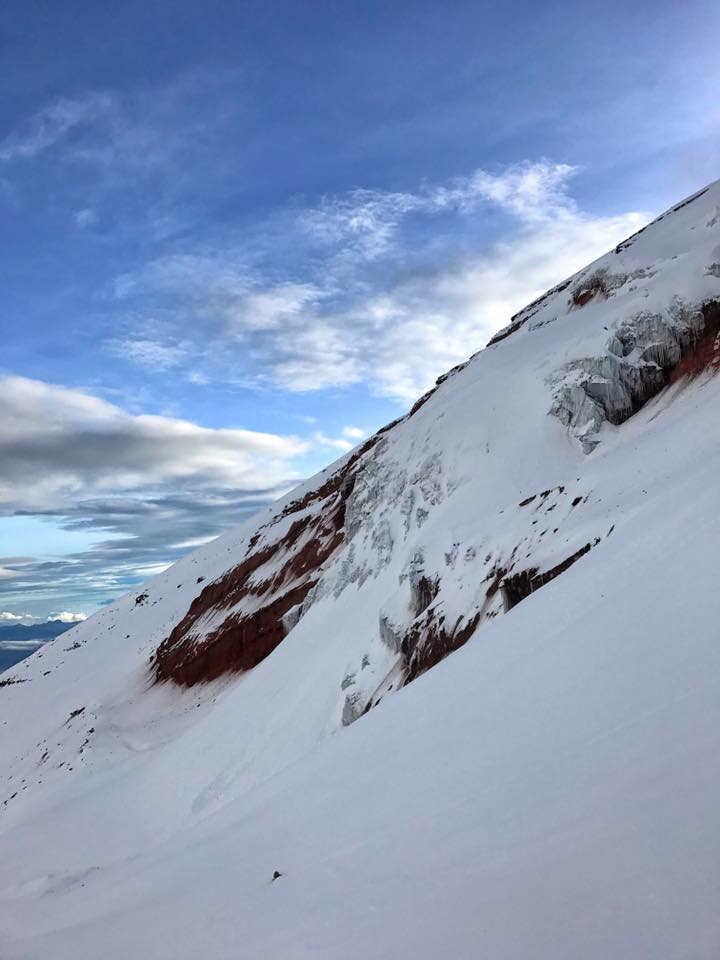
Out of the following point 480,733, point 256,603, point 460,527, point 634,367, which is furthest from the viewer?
point 256,603

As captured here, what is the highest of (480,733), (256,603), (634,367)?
(256,603)

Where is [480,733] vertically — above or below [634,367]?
below

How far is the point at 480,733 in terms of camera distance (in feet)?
24.0

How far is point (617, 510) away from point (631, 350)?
14.9 meters

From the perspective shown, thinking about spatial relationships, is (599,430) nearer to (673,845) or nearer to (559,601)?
(559,601)

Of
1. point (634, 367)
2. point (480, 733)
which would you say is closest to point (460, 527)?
point (634, 367)

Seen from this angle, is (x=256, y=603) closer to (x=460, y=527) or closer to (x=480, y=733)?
(x=460, y=527)

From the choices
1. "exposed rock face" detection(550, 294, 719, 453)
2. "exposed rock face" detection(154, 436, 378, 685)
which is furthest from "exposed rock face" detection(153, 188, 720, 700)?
"exposed rock face" detection(154, 436, 378, 685)

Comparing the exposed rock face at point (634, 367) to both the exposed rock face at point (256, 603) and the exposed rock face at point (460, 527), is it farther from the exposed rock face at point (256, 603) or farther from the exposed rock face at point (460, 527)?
the exposed rock face at point (256, 603)

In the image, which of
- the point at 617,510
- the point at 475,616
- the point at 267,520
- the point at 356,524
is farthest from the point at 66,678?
the point at 617,510

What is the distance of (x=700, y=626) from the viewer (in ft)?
21.5

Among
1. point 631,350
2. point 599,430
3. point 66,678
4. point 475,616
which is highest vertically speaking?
point 66,678

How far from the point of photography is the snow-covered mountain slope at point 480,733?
4.42 m

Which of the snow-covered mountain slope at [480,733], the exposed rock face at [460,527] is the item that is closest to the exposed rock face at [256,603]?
the exposed rock face at [460,527]
